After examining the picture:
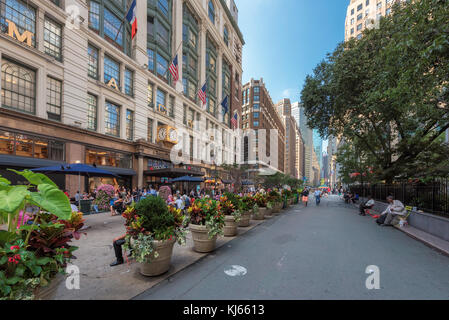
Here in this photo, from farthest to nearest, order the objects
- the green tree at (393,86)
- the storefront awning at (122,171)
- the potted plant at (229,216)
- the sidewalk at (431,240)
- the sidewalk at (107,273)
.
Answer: the storefront awning at (122,171)
the potted plant at (229,216)
the green tree at (393,86)
the sidewalk at (431,240)
the sidewalk at (107,273)

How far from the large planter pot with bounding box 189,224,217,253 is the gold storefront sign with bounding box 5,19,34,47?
18.7 m

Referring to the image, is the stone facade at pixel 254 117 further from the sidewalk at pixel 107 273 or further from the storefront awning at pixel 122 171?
the sidewalk at pixel 107 273

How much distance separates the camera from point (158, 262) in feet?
15.5

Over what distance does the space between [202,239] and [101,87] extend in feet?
66.7

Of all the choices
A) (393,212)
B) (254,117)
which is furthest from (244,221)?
(254,117)

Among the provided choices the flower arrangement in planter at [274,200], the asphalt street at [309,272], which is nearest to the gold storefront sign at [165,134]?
the flower arrangement in planter at [274,200]

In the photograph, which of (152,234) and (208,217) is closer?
(152,234)

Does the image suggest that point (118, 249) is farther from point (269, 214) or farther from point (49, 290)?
point (269, 214)

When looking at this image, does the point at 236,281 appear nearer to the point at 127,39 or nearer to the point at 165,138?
the point at 165,138

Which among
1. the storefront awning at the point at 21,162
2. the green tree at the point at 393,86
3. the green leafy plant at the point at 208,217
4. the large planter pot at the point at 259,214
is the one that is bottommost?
the large planter pot at the point at 259,214

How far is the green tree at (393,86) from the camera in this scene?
283 inches

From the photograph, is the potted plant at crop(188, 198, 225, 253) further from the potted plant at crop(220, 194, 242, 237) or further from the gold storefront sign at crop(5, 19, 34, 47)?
the gold storefront sign at crop(5, 19, 34, 47)

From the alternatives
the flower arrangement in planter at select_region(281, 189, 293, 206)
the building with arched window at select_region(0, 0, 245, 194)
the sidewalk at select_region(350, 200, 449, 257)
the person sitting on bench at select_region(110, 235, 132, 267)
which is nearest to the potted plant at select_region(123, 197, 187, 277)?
the person sitting on bench at select_region(110, 235, 132, 267)

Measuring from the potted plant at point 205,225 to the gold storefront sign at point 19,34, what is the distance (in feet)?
60.1
